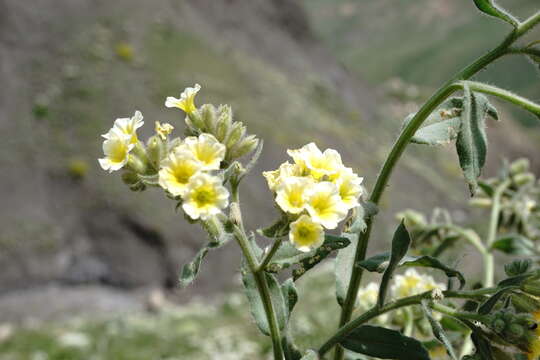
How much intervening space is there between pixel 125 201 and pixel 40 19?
4.02 metres

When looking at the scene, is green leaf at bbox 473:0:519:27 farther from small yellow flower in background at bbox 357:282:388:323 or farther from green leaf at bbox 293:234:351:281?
small yellow flower in background at bbox 357:282:388:323

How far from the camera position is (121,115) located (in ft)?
28.6

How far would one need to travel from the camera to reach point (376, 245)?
8.45m

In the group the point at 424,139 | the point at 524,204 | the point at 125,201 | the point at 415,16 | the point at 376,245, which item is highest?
the point at 415,16

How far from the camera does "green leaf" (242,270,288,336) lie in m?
0.91

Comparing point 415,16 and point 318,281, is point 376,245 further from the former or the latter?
point 415,16

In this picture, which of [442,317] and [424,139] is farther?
[442,317]

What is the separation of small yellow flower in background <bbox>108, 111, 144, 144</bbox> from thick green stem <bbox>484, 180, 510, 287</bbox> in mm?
881

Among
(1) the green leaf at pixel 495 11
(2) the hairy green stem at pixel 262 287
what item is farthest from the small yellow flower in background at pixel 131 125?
(1) the green leaf at pixel 495 11

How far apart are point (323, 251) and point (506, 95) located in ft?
1.21

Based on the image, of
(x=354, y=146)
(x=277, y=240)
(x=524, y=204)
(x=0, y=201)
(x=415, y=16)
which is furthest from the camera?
(x=415, y=16)

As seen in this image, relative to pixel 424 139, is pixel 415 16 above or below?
above

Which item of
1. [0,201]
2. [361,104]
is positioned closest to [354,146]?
[361,104]

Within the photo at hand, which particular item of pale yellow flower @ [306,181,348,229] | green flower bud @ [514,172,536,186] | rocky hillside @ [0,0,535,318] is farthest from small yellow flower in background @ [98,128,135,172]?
rocky hillside @ [0,0,535,318]
